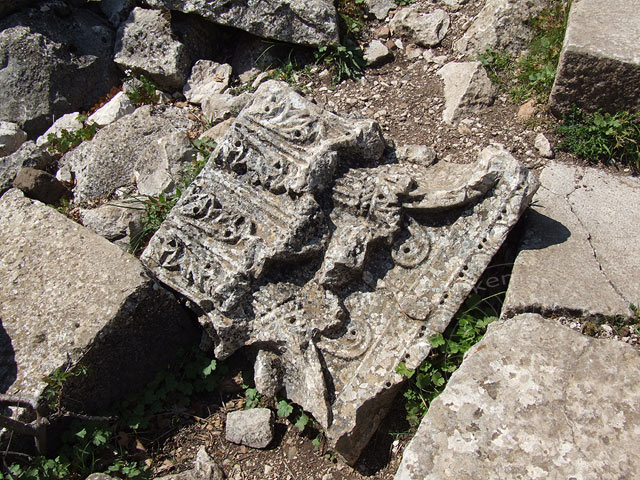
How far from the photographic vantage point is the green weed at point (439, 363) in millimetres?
3281

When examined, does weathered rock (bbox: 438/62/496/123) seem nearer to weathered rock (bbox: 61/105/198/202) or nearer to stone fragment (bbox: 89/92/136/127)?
weathered rock (bbox: 61/105/198/202)

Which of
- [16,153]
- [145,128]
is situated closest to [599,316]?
[145,128]

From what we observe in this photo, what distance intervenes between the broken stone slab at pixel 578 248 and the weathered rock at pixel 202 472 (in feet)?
6.14

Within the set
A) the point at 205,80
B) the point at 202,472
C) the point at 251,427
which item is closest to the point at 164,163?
the point at 205,80

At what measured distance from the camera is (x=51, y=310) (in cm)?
358

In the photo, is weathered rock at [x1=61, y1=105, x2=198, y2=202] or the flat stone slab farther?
weathered rock at [x1=61, y1=105, x2=198, y2=202]

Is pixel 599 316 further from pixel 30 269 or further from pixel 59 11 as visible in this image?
pixel 59 11

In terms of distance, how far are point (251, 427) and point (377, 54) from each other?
350cm

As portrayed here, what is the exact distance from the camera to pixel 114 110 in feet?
18.1

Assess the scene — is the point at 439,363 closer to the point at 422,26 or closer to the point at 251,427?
the point at 251,427

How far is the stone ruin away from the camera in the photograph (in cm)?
335

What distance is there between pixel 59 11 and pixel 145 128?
194 centimetres

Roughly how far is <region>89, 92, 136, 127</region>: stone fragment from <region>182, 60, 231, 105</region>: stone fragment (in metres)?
0.54

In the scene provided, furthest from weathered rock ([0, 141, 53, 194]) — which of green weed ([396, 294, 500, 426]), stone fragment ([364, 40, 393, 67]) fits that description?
green weed ([396, 294, 500, 426])
